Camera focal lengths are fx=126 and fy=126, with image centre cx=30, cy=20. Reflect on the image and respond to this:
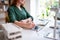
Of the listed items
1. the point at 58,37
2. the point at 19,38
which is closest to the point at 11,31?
the point at 19,38

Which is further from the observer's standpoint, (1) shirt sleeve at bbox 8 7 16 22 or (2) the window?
(2) the window

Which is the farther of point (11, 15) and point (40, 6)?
point (40, 6)

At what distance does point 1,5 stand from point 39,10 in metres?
1.33

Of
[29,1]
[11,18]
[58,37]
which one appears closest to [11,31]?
[58,37]

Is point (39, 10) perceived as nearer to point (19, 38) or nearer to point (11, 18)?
point (11, 18)

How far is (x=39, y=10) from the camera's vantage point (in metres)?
3.41

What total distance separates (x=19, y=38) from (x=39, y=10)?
2.14m

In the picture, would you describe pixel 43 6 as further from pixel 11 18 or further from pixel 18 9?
pixel 11 18

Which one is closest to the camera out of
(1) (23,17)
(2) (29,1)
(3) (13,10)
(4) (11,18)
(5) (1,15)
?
(4) (11,18)

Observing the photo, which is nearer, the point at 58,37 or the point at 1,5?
the point at 58,37

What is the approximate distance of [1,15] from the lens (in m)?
4.02

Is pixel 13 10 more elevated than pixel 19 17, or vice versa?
pixel 13 10

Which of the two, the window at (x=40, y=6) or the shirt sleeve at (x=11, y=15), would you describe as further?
the window at (x=40, y=6)

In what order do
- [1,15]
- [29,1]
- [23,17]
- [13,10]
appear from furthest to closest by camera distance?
[1,15], [29,1], [23,17], [13,10]
